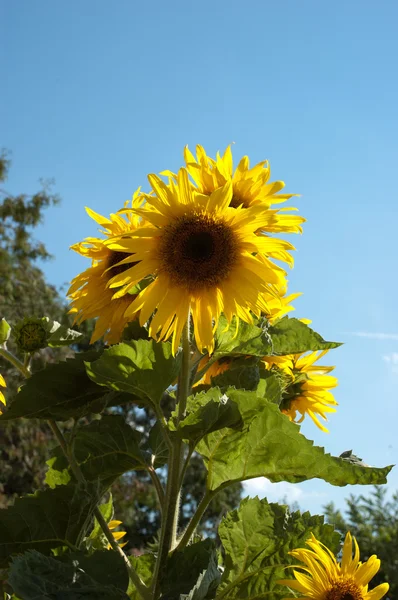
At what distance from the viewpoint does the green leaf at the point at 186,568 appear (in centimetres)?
131

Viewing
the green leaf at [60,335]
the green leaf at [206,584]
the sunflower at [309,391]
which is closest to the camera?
the green leaf at [206,584]

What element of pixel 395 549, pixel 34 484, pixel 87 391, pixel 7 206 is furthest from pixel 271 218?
pixel 7 206

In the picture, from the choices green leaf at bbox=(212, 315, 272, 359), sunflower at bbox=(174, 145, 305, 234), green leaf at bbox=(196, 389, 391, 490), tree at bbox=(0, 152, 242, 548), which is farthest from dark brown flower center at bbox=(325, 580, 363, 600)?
tree at bbox=(0, 152, 242, 548)

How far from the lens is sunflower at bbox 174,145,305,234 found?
5.38ft

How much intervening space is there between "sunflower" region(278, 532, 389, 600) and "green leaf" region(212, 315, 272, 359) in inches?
16.7

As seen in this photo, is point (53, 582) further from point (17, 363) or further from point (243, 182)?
point (243, 182)

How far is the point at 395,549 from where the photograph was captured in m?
8.42

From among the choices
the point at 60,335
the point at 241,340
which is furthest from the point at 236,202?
the point at 60,335

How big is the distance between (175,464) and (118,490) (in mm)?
13026

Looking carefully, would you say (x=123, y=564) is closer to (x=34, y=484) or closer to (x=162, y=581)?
(x=162, y=581)

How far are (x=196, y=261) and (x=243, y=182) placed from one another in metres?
0.24

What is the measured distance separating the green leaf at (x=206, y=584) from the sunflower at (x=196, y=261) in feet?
1.49

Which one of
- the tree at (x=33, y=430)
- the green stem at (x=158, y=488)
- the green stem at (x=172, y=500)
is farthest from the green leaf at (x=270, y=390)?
the tree at (x=33, y=430)

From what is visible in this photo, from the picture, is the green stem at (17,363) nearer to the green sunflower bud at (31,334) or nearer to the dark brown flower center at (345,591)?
the green sunflower bud at (31,334)
